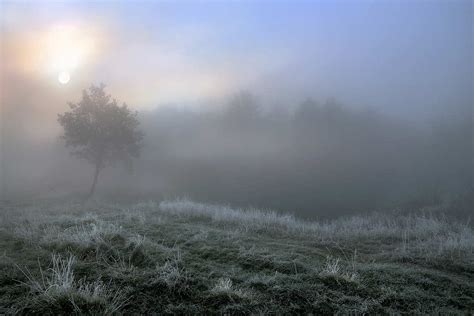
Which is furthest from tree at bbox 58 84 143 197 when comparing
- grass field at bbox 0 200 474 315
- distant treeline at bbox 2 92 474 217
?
grass field at bbox 0 200 474 315

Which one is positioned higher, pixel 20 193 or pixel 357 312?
pixel 357 312

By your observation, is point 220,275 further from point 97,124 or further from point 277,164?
point 277,164

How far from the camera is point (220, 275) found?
6172 millimetres

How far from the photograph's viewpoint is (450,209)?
32156 millimetres

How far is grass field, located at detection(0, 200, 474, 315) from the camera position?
16.0 feet

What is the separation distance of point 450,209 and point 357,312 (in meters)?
32.4

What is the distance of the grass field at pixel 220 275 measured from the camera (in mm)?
4879

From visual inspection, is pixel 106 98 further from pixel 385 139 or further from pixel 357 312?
pixel 385 139

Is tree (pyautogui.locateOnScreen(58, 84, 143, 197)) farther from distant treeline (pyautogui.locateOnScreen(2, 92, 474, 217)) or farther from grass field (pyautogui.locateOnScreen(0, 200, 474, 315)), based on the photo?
grass field (pyautogui.locateOnScreen(0, 200, 474, 315))

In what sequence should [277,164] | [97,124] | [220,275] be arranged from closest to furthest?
[220,275] < [97,124] < [277,164]

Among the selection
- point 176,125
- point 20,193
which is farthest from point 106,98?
point 176,125

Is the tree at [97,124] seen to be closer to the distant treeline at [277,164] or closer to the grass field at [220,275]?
the distant treeline at [277,164]

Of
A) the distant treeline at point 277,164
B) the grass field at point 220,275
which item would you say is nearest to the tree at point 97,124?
the distant treeline at point 277,164

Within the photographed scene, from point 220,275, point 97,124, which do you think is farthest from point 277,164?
point 220,275
